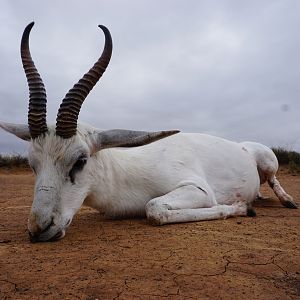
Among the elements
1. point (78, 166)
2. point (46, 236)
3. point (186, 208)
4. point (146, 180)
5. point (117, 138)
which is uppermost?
point (117, 138)

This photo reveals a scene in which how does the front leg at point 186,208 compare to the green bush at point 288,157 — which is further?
the green bush at point 288,157

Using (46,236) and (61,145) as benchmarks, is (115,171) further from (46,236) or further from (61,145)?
(46,236)

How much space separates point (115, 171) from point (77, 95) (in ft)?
3.59

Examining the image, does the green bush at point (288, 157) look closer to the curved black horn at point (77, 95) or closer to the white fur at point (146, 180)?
the white fur at point (146, 180)

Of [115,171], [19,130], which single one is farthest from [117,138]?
[19,130]

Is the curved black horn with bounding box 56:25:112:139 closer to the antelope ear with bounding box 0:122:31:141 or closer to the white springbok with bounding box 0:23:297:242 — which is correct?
the white springbok with bounding box 0:23:297:242

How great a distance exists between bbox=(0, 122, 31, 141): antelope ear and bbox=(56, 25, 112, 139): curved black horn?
57 cm

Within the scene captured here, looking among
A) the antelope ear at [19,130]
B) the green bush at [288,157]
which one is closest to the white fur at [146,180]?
the antelope ear at [19,130]

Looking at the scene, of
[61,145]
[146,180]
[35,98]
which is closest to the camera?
[61,145]

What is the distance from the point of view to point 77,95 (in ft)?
12.5

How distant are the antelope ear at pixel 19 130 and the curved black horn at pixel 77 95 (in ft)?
1.87

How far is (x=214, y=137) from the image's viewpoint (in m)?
6.11

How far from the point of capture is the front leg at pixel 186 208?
4035mm

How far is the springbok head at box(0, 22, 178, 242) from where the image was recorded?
3.29 meters
